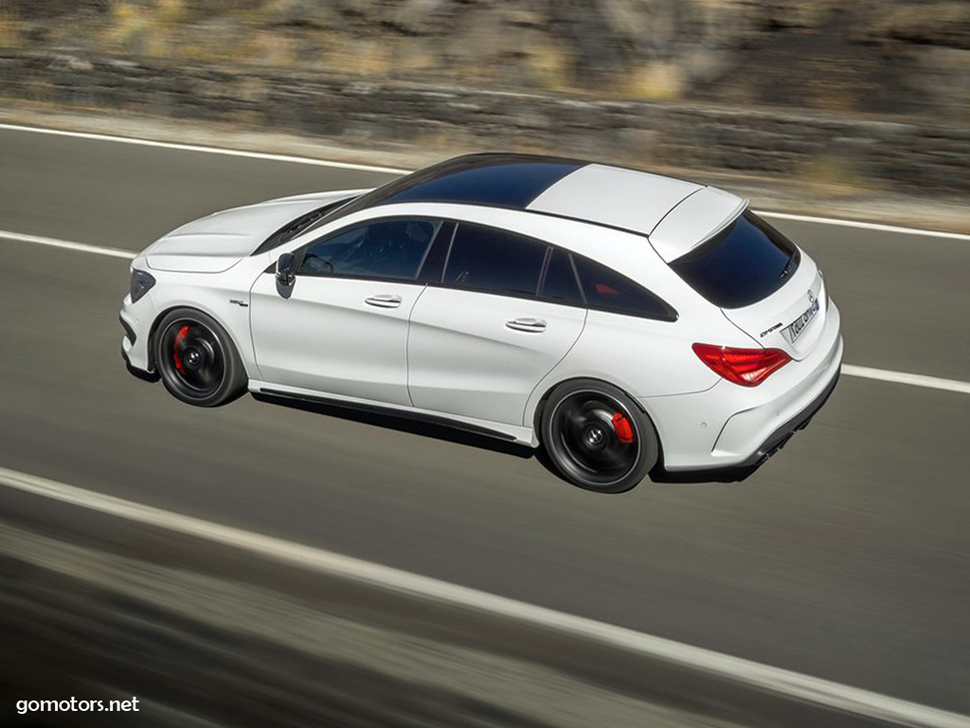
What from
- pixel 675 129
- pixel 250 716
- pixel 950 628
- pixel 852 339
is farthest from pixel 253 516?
pixel 675 129

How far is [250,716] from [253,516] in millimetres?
2193

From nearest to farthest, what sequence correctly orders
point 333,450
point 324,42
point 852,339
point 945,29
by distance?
point 333,450 → point 852,339 → point 945,29 → point 324,42

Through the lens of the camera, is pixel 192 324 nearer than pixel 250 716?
No

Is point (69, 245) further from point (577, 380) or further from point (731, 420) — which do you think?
point (731, 420)

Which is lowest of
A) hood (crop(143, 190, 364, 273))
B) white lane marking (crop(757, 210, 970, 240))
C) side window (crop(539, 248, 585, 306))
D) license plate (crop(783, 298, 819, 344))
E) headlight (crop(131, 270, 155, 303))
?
white lane marking (crop(757, 210, 970, 240))

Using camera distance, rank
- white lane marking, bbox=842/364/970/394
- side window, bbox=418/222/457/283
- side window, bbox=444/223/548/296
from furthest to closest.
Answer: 1. white lane marking, bbox=842/364/970/394
2. side window, bbox=418/222/457/283
3. side window, bbox=444/223/548/296

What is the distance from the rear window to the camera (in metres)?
6.71

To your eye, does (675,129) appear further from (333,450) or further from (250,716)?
(250,716)

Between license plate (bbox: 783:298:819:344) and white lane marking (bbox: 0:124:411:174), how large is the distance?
25.0 feet

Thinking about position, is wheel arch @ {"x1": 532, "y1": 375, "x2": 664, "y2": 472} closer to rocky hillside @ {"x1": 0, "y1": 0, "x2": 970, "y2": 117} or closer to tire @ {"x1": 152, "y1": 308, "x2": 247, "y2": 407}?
tire @ {"x1": 152, "y1": 308, "x2": 247, "y2": 407}

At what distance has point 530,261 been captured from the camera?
700 cm

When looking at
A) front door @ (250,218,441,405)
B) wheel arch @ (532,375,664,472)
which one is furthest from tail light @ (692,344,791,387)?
front door @ (250,218,441,405)

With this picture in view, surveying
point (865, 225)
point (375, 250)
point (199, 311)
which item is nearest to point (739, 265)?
point (375, 250)

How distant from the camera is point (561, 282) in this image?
690cm
